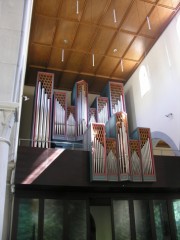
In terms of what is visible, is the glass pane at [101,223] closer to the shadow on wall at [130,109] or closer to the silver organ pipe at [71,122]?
the silver organ pipe at [71,122]

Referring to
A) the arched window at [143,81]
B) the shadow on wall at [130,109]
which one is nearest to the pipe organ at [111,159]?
the arched window at [143,81]

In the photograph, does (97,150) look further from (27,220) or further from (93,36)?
(93,36)

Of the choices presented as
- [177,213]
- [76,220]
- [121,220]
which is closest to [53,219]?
[76,220]

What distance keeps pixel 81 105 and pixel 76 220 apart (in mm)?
4800

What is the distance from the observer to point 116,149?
811 centimetres

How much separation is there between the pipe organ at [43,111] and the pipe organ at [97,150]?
204cm

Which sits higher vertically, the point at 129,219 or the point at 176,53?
the point at 176,53

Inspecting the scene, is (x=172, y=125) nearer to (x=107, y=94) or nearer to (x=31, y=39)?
(x=107, y=94)

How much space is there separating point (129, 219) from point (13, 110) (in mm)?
5609

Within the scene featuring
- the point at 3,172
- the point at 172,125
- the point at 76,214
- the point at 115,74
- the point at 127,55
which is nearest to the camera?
the point at 3,172

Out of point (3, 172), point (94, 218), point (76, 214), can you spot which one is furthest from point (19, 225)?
point (94, 218)

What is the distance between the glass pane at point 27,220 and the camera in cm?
Result: 728

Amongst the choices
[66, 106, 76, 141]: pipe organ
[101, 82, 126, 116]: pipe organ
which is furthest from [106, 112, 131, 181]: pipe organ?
[101, 82, 126, 116]: pipe organ

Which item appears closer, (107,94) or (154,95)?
(154,95)
